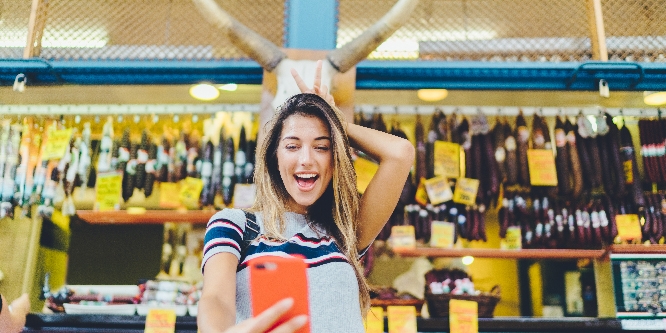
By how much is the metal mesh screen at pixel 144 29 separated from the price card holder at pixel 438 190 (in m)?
1.83

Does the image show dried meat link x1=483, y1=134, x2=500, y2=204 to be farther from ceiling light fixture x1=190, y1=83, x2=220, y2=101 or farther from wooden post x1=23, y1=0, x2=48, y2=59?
wooden post x1=23, y1=0, x2=48, y2=59

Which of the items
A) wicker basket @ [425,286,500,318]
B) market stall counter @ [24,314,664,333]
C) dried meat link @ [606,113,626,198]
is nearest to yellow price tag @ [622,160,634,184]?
dried meat link @ [606,113,626,198]

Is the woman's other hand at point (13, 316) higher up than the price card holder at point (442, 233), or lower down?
lower down

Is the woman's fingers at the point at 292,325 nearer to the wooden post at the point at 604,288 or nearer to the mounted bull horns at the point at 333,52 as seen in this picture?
the mounted bull horns at the point at 333,52

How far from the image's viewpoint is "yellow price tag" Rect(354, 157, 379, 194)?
4.18 metres

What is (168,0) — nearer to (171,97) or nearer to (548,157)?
(171,97)

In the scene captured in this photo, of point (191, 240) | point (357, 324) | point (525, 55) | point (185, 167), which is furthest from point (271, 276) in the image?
point (191, 240)

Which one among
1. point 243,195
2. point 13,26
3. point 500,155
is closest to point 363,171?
point 243,195

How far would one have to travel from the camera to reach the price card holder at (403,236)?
15.8 ft

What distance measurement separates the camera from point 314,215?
6.39ft

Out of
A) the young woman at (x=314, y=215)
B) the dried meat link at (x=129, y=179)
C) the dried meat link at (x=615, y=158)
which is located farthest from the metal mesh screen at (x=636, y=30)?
the dried meat link at (x=129, y=179)

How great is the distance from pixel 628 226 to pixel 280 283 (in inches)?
182

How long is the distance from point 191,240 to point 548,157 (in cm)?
406

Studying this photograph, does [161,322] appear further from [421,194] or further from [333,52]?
[421,194]
